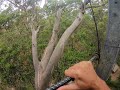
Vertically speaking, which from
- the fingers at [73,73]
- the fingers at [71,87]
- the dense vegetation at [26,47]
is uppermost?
the fingers at [73,73]

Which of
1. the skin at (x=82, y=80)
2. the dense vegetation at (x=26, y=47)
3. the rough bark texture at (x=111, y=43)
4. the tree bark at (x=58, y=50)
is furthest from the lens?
the dense vegetation at (x=26, y=47)

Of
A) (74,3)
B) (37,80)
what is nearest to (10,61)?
(74,3)

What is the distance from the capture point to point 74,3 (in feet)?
40.3

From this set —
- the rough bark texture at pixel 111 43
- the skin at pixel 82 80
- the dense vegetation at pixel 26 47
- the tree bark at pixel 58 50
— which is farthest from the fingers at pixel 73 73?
the dense vegetation at pixel 26 47

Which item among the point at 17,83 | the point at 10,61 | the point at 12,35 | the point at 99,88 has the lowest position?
the point at 17,83

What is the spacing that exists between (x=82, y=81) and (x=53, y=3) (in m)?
9.27

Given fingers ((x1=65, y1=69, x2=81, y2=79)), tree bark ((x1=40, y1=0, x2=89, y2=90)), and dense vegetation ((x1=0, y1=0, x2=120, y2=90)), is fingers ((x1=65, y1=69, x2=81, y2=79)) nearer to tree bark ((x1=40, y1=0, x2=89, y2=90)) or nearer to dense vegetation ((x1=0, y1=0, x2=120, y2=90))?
tree bark ((x1=40, y1=0, x2=89, y2=90))

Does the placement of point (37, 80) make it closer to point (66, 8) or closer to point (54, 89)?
point (54, 89)

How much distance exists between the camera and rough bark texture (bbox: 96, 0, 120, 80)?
204 cm

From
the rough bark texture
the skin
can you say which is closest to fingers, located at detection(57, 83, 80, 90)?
the skin

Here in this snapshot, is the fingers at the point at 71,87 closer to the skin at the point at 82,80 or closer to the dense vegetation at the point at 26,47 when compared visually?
the skin at the point at 82,80

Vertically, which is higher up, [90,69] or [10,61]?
[90,69]

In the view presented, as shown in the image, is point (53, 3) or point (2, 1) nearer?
point (53, 3)

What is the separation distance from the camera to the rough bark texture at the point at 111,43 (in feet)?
6.70
